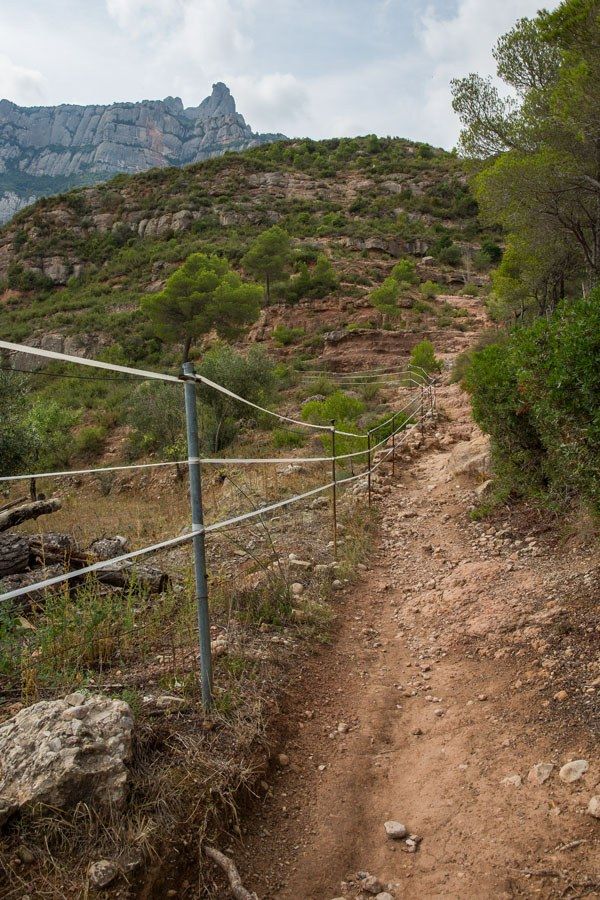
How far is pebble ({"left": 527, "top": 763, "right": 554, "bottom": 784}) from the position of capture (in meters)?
2.42

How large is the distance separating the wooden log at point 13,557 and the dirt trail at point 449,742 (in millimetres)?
3236

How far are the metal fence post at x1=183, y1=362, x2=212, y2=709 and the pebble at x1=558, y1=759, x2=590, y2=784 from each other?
5.43 ft

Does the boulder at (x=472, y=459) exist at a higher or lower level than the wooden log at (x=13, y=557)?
higher

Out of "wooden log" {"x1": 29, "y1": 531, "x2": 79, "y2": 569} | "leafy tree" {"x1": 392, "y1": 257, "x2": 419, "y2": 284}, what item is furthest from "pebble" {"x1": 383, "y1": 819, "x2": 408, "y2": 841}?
"leafy tree" {"x1": 392, "y1": 257, "x2": 419, "y2": 284}

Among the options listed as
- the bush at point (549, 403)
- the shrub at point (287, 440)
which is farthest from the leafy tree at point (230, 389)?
the bush at point (549, 403)

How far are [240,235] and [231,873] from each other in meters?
47.2

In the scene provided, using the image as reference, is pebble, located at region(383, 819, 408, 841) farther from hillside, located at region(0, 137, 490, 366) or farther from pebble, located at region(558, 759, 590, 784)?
hillside, located at region(0, 137, 490, 366)

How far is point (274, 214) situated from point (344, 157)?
20.4 metres

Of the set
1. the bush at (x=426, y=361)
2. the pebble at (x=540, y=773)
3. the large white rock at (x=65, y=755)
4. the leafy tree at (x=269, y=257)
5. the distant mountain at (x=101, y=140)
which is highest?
the distant mountain at (x=101, y=140)

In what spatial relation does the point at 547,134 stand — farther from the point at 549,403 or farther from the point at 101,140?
the point at 101,140

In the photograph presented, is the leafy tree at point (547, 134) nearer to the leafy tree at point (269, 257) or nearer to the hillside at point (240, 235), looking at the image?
the hillside at point (240, 235)

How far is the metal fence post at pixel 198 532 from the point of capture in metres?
2.59

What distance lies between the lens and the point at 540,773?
8.02ft

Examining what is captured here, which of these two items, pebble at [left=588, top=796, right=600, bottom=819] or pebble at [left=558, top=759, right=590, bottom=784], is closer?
pebble at [left=588, top=796, right=600, bottom=819]
